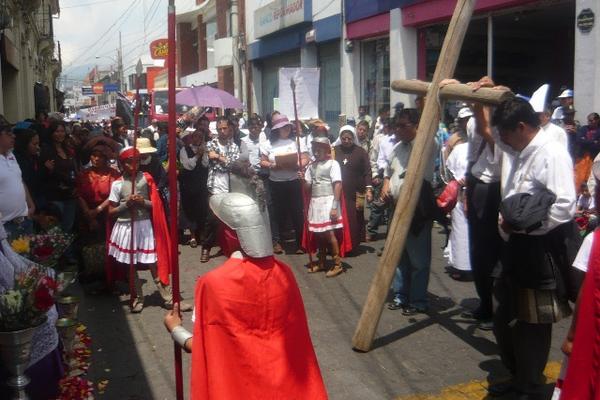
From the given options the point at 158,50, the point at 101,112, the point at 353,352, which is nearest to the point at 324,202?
the point at 353,352

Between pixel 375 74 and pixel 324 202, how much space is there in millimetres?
9995

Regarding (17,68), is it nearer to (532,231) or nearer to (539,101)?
(539,101)

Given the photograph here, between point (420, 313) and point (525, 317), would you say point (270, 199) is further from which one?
point (525, 317)

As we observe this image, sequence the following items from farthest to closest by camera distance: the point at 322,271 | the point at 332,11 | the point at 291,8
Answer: the point at 291,8
the point at 332,11
the point at 322,271

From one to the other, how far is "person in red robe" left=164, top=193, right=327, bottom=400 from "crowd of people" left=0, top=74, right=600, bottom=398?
0.20 feet

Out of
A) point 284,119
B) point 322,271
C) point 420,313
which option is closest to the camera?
point 420,313

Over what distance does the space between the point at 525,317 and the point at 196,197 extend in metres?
6.08

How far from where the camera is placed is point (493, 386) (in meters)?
4.28

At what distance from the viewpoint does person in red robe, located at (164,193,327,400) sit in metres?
2.66

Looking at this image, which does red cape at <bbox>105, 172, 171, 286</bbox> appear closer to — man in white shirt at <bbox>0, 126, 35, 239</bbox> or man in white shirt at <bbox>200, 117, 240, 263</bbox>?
man in white shirt at <bbox>0, 126, 35, 239</bbox>

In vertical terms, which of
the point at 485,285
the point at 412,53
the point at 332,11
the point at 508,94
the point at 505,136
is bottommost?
the point at 485,285

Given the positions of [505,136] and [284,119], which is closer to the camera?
[505,136]

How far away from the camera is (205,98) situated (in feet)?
36.4

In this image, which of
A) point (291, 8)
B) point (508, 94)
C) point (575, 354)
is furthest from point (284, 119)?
point (291, 8)
